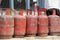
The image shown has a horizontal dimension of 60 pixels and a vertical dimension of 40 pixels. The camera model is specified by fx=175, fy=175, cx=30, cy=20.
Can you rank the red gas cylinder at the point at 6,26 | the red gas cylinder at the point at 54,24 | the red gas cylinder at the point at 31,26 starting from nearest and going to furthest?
the red gas cylinder at the point at 6,26
the red gas cylinder at the point at 31,26
the red gas cylinder at the point at 54,24

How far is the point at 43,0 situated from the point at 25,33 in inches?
157

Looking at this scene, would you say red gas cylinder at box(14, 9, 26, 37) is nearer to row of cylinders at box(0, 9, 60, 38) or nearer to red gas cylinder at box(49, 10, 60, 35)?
row of cylinders at box(0, 9, 60, 38)

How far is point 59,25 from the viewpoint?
2.71m

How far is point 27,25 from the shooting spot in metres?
2.55


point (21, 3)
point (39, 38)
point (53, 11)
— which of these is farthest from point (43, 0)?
point (39, 38)

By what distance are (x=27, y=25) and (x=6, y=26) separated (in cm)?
33

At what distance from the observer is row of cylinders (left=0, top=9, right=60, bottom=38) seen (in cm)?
240

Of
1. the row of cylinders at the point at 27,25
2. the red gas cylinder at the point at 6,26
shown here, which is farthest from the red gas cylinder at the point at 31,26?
the red gas cylinder at the point at 6,26

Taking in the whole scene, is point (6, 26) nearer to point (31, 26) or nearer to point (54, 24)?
point (31, 26)

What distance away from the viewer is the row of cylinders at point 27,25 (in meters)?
2.40

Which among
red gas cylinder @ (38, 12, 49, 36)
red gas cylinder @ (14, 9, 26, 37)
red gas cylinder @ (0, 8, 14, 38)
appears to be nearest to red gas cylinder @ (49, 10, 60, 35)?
red gas cylinder @ (38, 12, 49, 36)

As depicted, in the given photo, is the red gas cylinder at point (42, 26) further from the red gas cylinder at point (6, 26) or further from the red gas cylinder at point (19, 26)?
the red gas cylinder at point (6, 26)

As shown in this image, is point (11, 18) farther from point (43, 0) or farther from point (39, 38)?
point (43, 0)

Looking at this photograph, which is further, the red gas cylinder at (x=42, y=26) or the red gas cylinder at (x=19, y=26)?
the red gas cylinder at (x=42, y=26)
